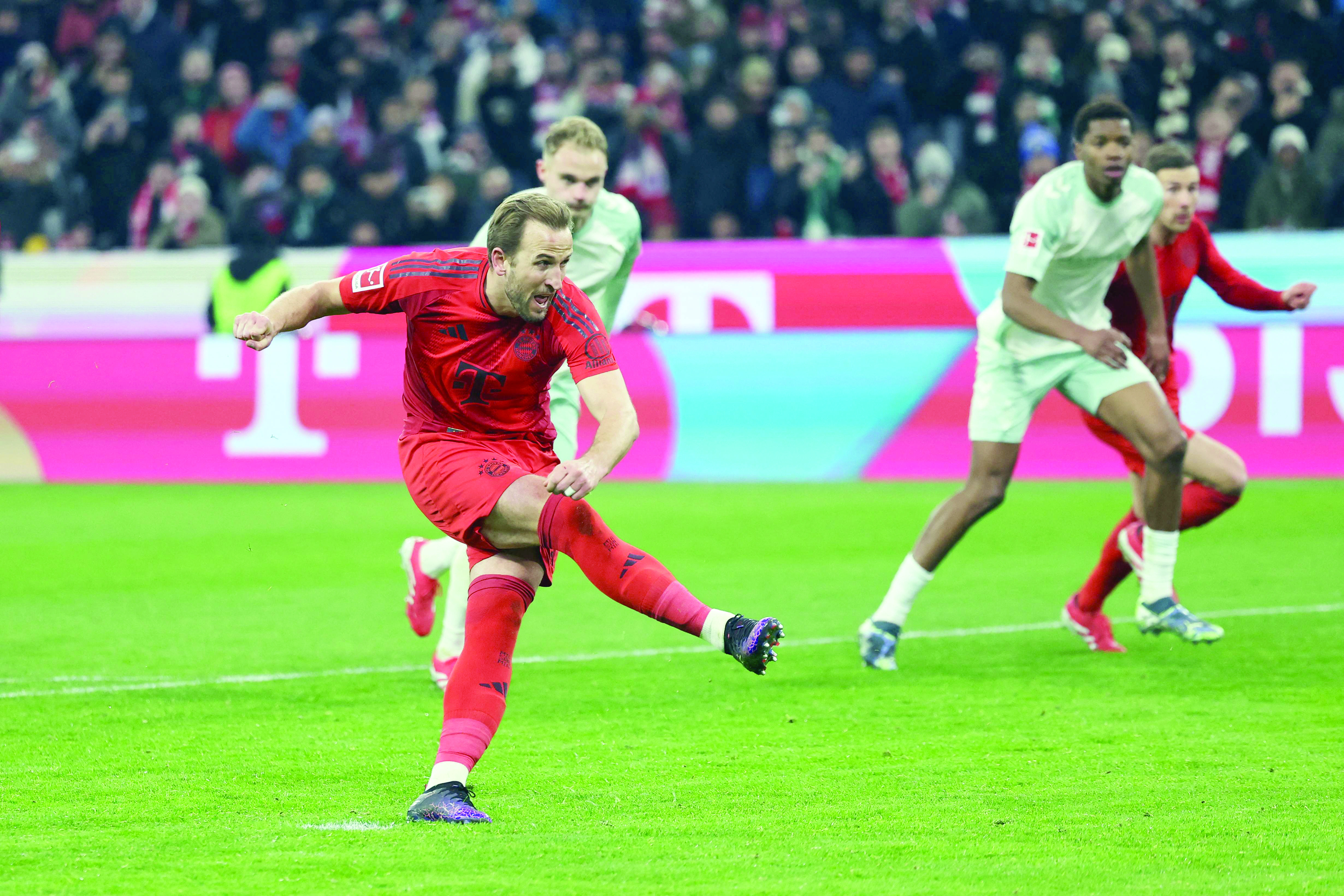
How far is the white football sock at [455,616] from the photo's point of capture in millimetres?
6262

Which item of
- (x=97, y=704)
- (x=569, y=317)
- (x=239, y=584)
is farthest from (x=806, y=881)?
(x=239, y=584)

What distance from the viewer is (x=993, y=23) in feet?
52.4

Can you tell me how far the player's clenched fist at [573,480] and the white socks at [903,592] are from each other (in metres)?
2.65

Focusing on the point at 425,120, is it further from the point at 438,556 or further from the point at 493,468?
the point at 493,468

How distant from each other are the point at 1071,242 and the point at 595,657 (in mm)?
2446

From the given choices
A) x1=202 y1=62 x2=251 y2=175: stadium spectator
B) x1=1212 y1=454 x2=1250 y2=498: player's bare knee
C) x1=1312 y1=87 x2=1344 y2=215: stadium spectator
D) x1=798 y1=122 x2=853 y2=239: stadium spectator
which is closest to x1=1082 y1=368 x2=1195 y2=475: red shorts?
x1=1212 y1=454 x2=1250 y2=498: player's bare knee

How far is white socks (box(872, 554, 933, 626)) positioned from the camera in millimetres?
6688

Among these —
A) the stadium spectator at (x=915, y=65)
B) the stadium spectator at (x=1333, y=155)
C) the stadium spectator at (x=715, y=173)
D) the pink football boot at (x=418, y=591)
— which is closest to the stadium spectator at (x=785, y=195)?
the stadium spectator at (x=715, y=173)

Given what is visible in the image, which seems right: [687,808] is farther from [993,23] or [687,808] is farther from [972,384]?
[993,23]

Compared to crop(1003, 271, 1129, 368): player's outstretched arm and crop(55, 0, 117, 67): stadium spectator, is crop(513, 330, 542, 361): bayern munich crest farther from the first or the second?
crop(55, 0, 117, 67): stadium spectator

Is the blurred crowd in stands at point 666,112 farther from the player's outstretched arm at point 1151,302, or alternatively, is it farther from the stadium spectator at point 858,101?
the player's outstretched arm at point 1151,302

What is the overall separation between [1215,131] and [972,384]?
349 cm

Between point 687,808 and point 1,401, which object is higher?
point 687,808

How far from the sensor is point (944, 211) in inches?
554
